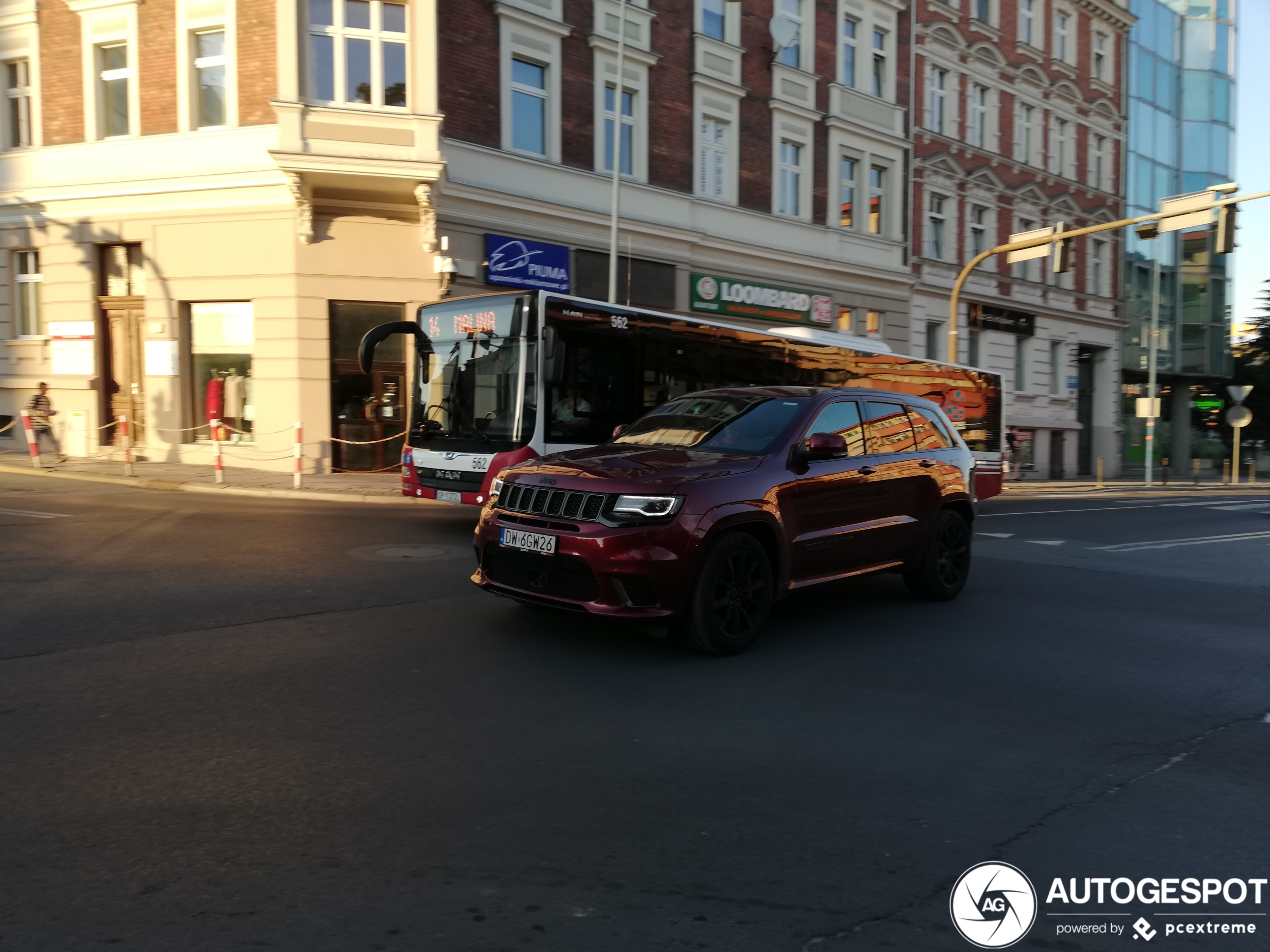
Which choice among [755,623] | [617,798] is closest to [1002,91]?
[755,623]

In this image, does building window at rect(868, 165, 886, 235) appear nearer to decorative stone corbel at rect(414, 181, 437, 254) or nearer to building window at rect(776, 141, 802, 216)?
building window at rect(776, 141, 802, 216)

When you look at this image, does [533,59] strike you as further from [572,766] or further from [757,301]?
[572,766]

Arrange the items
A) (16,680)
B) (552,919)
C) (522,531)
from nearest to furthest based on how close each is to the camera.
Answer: (552,919), (16,680), (522,531)

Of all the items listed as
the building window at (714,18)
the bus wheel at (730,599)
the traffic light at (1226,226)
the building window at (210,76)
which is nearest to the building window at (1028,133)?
the building window at (714,18)

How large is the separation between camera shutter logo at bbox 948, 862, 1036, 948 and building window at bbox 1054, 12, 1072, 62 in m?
40.1

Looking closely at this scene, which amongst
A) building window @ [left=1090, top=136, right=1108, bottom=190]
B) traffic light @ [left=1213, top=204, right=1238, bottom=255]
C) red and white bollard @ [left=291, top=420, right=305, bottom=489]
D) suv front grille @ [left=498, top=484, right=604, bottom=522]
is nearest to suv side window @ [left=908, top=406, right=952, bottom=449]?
suv front grille @ [left=498, top=484, right=604, bottom=522]

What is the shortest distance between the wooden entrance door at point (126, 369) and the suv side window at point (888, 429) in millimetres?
16967

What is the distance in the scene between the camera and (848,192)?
2900cm

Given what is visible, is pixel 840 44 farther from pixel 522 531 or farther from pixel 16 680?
pixel 16 680

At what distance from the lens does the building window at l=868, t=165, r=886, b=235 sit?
29719mm

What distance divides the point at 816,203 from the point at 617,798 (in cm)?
2626

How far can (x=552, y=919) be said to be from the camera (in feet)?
9.40

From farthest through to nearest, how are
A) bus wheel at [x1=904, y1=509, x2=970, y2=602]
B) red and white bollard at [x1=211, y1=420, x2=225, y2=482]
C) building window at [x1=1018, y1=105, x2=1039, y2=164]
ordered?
building window at [x1=1018, y1=105, x2=1039, y2=164], red and white bollard at [x1=211, y1=420, x2=225, y2=482], bus wheel at [x1=904, y1=509, x2=970, y2=602]

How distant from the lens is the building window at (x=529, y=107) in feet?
68.0
